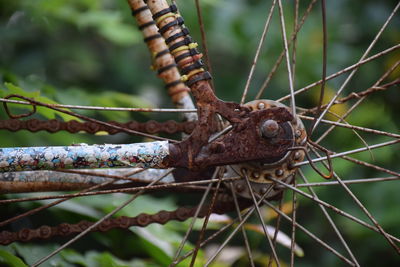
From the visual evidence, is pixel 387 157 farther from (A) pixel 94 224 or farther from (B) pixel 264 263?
(A) pixel 94 224

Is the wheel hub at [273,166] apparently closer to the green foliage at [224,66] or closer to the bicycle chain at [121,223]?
the bicycle chain at [121,223]

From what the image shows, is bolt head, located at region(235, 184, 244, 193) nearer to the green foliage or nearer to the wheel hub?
the wheel hub

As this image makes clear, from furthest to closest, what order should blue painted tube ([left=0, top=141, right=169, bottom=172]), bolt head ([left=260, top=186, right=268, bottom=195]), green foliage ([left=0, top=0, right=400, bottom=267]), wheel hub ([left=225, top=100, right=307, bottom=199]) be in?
green foliage ([left=0, top=0, right=400, bottom=267]), bolt head ([left=260, top=186, right=268, bottom=195]), wheel hub ([left=225, top=100, right=307, bottom=199]), blue painted tube ([left=0, top=141, right=169, bottom=172])

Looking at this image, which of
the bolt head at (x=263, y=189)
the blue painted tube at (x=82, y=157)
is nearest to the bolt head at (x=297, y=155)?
the bolt head at (x=263, y=189)

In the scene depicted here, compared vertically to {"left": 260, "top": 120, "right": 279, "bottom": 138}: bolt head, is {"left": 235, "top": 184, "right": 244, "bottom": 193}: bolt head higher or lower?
lower

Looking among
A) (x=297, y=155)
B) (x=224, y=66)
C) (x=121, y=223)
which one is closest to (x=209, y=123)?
(x=297, y=155)

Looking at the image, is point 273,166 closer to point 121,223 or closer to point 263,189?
point 263,189

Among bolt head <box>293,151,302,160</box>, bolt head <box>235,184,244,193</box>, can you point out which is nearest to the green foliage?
bolt head <box>235,184,244,193</box>
